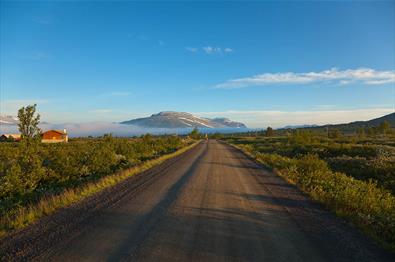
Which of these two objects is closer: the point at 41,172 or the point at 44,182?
the point at 41,172

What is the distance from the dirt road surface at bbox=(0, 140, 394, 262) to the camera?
5965 mm

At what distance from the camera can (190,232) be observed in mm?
7238

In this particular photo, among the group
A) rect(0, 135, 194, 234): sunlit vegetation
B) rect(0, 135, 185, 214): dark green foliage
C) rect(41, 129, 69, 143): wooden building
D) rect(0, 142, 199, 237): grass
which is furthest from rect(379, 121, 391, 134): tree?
rect(41, 129, 69, 143): wooden building

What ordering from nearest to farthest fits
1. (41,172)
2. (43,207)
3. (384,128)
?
(43,207)
(41,172)
(384,128)

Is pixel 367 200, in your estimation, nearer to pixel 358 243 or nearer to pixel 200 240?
pixel 358 243

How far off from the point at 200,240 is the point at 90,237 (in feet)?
7.95

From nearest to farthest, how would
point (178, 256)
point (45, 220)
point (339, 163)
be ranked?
point (178, 256)
point (45, 220)
point (339, 163)

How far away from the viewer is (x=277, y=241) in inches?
266

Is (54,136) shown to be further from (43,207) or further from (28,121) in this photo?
(43,207)

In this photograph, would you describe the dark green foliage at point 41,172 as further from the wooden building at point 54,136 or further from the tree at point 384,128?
the tree at point 384,128

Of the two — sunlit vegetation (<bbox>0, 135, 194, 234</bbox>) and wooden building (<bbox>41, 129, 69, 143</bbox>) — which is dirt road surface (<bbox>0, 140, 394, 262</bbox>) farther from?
wooden building (<bbox>41, 129, 69, 143</bbox>)

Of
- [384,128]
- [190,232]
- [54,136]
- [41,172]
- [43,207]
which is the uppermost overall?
[384,128]

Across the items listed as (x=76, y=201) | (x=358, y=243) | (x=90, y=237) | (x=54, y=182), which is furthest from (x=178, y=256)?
(x=54, y=182)

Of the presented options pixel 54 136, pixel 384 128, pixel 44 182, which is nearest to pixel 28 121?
pixel 44 182
